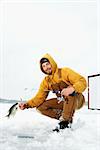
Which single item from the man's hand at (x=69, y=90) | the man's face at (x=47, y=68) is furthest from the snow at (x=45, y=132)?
the man's face at (x=47, y=68)

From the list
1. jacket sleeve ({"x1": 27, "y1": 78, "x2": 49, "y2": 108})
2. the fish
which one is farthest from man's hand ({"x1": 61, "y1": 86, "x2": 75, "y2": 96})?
the fish

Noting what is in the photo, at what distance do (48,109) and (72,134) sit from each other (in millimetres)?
240

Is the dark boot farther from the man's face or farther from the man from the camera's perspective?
the man's face

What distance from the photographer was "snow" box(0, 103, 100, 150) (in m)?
3.69

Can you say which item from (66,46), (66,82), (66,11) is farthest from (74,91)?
(66,11)

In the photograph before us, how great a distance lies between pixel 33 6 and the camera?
3.85 m

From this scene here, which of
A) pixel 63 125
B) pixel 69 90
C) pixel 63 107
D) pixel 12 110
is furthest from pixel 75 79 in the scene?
pixel 12 110

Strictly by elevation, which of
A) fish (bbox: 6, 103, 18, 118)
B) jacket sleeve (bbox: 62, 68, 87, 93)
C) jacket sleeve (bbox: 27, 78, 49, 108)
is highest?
jacket sleeve (bbox: 62, 68, 87, 93)

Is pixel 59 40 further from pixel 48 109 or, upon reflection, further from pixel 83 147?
pixel 83 147

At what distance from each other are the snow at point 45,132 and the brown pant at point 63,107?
0.03m

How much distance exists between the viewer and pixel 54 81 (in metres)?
3.81

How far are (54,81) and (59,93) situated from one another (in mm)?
89

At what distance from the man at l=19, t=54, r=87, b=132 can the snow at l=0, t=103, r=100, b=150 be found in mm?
41

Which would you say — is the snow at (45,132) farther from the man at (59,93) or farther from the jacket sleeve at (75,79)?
the jacket sleeve at (75,79)
